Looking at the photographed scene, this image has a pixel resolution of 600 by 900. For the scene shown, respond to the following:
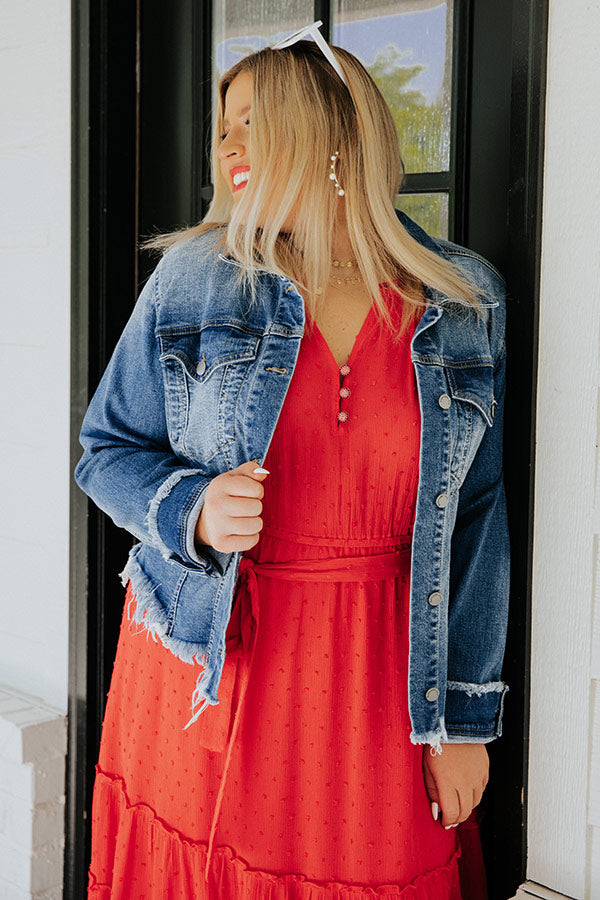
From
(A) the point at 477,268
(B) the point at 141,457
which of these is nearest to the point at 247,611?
(B) the point at 141,457

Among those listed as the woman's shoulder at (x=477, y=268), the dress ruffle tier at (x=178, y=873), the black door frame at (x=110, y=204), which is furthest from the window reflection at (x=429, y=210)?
the dress ruffle tier at (x=178, y=873)

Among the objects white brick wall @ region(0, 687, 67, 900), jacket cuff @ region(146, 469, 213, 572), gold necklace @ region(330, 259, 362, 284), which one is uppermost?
gold necklace @ region(330, 259, 362, 284)

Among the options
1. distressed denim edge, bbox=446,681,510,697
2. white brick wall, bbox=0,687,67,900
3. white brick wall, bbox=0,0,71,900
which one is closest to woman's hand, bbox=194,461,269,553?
distressed denim edge, bbox=446,681,510,697

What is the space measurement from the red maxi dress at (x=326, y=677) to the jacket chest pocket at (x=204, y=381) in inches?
3.1

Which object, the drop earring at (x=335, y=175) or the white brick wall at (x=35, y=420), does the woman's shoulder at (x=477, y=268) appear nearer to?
the drop earring at (x=335, y=175)

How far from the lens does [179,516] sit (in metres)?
1.25

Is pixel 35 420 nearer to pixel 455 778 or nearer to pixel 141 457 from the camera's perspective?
pixel 141 457

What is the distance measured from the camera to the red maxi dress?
1.27 metres

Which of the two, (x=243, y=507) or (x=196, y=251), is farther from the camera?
(x=196, y=251)

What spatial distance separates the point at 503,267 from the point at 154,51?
37.0 inches

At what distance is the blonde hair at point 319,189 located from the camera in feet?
4.33

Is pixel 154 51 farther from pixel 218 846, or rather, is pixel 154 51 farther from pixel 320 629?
pixel 218 846

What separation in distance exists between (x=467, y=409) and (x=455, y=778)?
0.54 m

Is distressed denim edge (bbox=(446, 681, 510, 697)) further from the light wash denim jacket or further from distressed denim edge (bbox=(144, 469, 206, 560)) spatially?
distressed denim edge (bbox=(144, 469, 206, 560))
